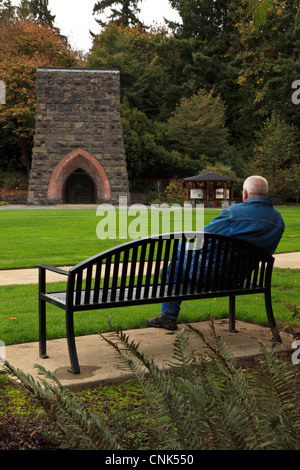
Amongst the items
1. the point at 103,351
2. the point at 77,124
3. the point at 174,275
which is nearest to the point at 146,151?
the point at 77,124

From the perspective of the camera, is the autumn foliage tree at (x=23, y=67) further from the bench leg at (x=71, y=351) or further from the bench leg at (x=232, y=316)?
the bench leg at (x=71, y=351)

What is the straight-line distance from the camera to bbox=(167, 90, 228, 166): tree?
3922 cm

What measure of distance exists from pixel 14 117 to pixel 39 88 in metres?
5.12

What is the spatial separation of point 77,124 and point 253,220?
31624 mm

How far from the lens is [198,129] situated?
1549 inches

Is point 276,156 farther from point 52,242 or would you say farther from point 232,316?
point 232,316

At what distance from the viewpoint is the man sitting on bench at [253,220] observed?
4.34m

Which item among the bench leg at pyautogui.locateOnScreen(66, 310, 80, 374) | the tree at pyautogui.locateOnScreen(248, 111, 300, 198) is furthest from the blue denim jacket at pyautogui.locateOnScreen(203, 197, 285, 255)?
the tree at pyautogui.locateOnScreen(248, 111, 300, 198)

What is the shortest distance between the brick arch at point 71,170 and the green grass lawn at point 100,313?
90.8 ft

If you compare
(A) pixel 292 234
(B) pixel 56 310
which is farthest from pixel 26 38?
(B) pixel 56 310

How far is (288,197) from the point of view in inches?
1491

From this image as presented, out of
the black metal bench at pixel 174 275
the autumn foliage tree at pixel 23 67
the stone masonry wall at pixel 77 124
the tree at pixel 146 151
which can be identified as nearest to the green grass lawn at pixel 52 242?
the black metal bench at pixel 174 275

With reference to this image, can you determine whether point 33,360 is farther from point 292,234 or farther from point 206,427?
point 292,234

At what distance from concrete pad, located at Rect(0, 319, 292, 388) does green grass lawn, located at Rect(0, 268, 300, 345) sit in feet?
0.62
